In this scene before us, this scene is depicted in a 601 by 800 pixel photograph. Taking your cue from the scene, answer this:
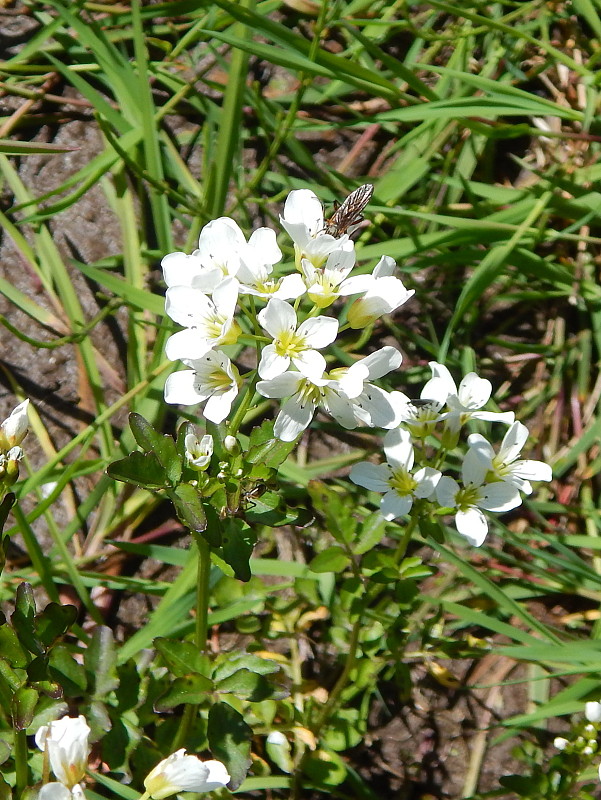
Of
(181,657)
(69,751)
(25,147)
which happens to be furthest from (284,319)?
(25,147)

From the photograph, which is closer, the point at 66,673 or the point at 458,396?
the point at 66,673

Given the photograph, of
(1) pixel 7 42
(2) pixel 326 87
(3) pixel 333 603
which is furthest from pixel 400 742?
(1) pixel 7 42

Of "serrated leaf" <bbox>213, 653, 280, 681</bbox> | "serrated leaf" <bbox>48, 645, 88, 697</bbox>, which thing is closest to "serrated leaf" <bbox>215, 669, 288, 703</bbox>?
"serrated leaf" <bbox>213, 653, 280, 681</bbox>

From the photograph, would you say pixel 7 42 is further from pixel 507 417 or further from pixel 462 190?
pixel 507 417

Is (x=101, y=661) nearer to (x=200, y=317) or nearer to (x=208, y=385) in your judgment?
(x=208, y=385)

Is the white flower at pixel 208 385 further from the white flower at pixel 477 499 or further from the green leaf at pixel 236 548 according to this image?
the white flower at pixel 477 499

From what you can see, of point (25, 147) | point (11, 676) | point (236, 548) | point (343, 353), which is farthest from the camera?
point (343, 353)

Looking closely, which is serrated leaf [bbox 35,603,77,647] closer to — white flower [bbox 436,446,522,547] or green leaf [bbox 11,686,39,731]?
green leaf [bbox 11,686,39,731]
